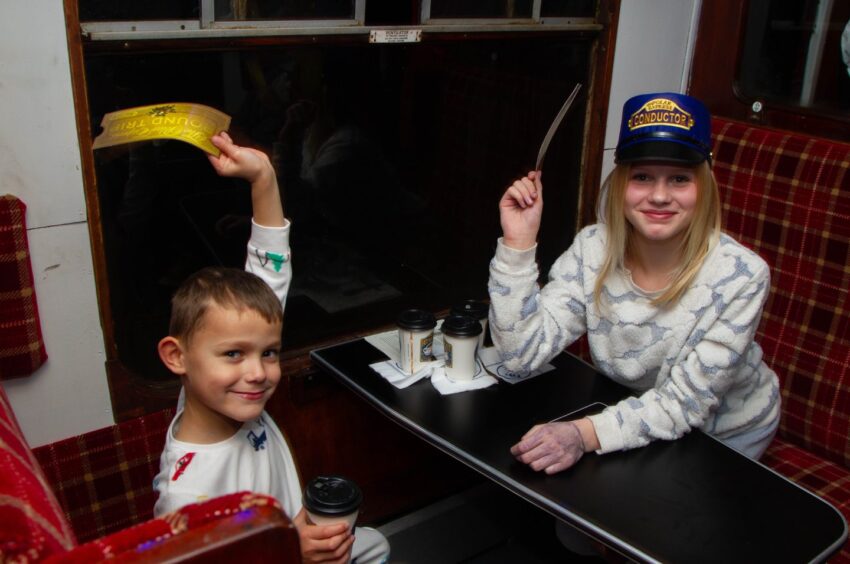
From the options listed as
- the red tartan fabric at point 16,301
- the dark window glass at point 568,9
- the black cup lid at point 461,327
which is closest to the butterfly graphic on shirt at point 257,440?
the black cup lid at point 461,327

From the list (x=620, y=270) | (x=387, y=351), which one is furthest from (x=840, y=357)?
(x=387, y=351)

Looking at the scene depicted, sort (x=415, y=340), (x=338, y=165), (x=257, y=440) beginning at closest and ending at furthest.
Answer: (x=257, y=440)
(x=415, y=340)
(x=338, y=165)

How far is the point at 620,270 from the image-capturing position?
2006mm

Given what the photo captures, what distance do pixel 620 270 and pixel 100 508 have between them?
1.54m

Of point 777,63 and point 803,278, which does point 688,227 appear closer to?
point 803,278

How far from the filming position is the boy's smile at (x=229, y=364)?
146 centimetres

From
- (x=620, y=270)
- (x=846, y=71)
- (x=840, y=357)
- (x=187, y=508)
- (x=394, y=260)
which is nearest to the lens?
(x=187, y=508)

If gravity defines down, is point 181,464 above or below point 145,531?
below

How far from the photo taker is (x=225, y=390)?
1466mm

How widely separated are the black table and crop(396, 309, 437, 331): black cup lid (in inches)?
5.7

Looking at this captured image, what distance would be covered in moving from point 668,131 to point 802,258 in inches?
34.3

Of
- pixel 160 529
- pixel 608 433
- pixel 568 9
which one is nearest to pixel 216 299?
pixel 160 529

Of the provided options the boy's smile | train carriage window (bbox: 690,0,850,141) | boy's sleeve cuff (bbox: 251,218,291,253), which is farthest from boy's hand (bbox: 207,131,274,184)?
train carriage window (bbox: 690,0,850,141)

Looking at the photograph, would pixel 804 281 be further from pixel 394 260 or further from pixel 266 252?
pixel 266 252
